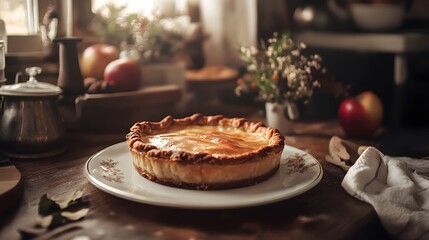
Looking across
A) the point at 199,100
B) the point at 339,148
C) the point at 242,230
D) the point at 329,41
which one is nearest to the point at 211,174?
the point at 242,230

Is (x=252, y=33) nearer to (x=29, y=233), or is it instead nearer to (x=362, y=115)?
(x=362, y=115)

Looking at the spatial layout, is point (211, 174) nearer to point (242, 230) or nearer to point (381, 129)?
point (242, 230)

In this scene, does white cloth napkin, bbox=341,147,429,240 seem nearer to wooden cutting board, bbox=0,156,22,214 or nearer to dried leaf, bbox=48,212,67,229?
dried leaf, bbox=48,212,67,229

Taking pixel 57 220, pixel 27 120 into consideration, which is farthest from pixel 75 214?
pixel 27 120

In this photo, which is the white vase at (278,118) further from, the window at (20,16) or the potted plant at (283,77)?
the window at (20,16)

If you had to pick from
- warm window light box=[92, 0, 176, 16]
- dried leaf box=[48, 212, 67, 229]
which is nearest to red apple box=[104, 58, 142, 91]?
warm window light box=[92, 0, 176, 16]

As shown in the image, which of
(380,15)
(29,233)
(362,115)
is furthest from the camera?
(380,15)
